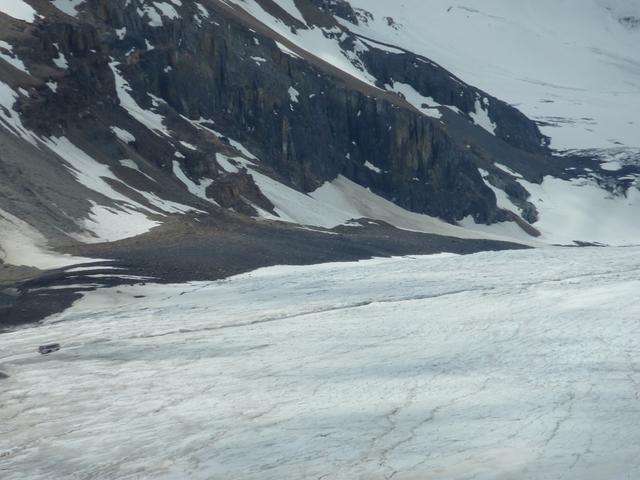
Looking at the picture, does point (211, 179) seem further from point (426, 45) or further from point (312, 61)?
point (426, 45)

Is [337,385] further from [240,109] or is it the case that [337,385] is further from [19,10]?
[240,109]

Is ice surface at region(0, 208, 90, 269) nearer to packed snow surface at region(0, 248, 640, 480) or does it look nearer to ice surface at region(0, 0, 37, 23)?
packed snow surface at region(0, 248, 640, 480)

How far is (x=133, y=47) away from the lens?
73938 millimetres

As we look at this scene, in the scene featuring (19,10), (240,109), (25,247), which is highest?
(19,10)

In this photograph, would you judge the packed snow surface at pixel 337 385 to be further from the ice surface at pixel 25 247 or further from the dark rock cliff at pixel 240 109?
the dark rock cliff at pixel 240 109

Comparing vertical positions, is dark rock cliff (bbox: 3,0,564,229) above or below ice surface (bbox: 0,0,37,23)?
below

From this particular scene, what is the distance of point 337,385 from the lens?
68.8ft

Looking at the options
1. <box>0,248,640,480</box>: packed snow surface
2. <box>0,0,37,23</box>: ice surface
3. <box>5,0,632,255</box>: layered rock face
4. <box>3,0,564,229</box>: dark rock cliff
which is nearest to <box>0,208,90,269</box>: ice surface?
<box>5,0,632,255</box>: layered rock face

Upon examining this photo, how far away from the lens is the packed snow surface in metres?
16.6

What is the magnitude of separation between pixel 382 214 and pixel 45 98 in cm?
2857

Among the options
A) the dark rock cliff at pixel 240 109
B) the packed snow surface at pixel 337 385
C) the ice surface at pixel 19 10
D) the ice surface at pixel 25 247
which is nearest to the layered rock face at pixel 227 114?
the dark rock cliff at pixel 240 109

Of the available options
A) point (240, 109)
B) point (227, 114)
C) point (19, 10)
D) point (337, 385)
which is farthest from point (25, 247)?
point (240, 109)

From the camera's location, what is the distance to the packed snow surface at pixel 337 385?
16.6m

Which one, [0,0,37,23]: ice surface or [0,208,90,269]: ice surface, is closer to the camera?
[0,208,90,269]: ice surface
